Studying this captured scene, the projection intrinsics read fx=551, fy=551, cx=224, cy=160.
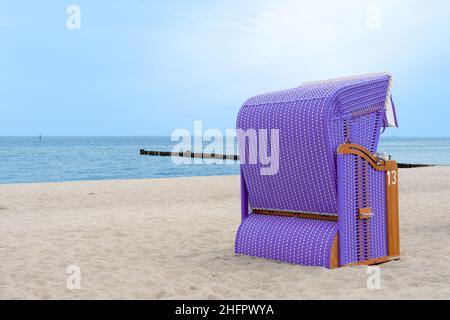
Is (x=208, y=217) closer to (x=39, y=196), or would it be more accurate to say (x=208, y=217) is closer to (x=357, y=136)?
(x=357, y=136)

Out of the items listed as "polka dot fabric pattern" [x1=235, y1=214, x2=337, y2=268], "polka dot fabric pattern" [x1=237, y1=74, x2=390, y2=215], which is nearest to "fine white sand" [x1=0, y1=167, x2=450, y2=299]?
"polka dot fabric pattern" [x1=235, y1=214, x2=337, y2=268]

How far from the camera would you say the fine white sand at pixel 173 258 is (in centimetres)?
540

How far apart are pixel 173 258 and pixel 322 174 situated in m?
2.33

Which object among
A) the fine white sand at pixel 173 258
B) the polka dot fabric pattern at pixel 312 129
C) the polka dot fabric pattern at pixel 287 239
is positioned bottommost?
the fine white sand at pixel 173 258

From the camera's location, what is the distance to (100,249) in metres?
7.73

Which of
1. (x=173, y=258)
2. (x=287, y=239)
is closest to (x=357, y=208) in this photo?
(x=287, y=239)

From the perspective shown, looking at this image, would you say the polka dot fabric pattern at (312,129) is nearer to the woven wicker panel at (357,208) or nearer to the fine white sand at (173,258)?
the woven wicker panel at (357,208)

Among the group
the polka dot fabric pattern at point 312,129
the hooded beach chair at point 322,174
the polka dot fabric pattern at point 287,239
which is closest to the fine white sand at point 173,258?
the polka dot fabric pattern at point 287,239

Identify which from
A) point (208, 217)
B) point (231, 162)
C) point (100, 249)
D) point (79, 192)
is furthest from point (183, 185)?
point (231, 162)

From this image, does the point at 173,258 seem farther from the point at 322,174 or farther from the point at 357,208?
the point at 357,208

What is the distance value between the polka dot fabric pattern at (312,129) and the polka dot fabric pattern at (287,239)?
6.5 inches

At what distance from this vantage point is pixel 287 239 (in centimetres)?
639

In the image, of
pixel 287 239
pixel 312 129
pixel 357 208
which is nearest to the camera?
pixel 312 129

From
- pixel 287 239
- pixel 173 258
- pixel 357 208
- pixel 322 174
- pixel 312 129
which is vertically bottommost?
pixel 173 258
